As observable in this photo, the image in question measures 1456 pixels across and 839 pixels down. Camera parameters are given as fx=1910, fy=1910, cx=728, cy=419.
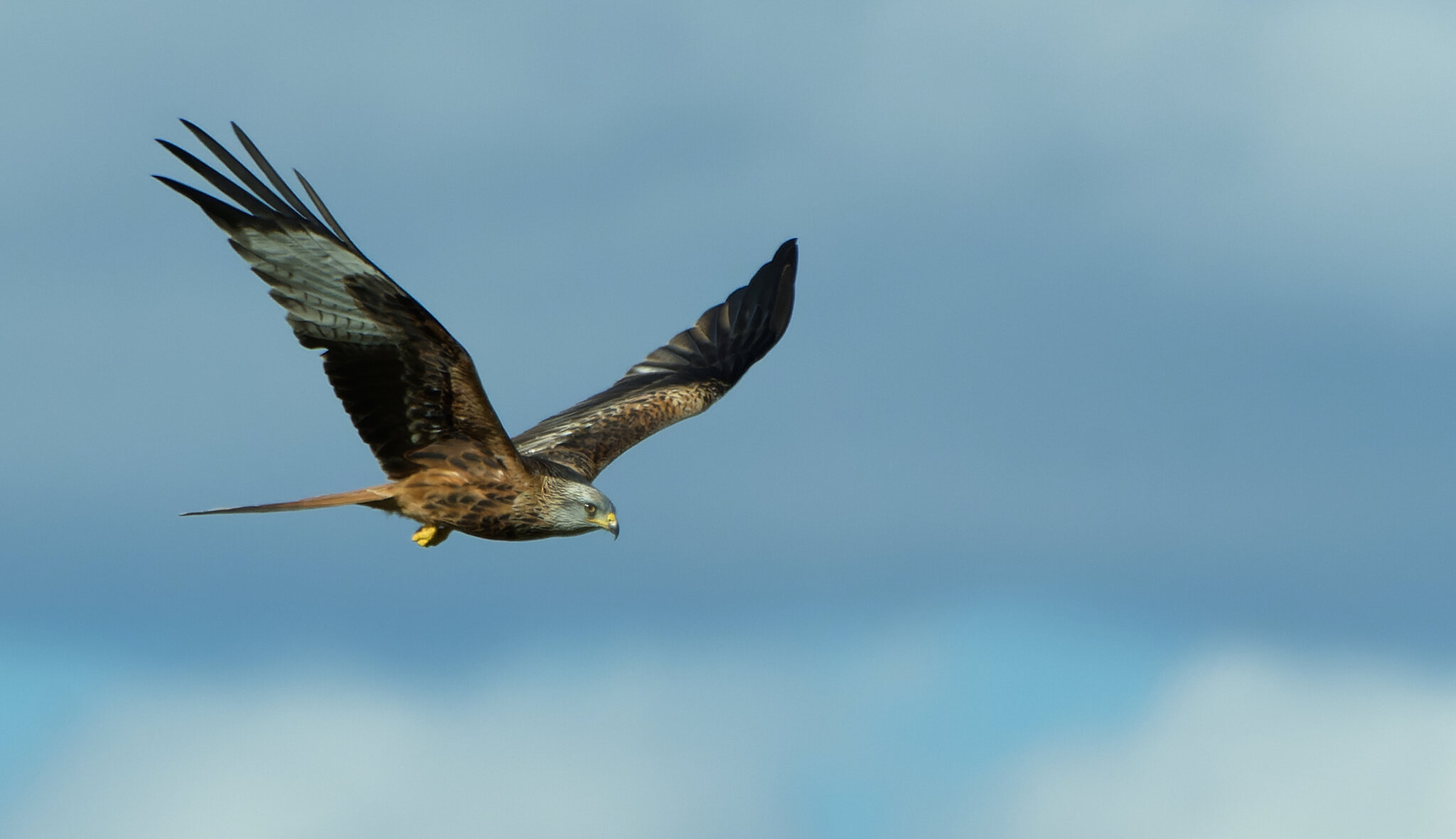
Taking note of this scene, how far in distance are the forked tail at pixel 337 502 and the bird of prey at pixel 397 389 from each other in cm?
1

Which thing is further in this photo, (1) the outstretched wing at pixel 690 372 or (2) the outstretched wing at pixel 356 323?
(1) the outstretched wing at pixel 690 372

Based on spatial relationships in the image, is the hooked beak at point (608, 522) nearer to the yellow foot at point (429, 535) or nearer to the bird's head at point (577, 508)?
the bird's head at point (577, 508)

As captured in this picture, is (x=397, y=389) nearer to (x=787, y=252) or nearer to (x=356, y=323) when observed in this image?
(x=356, y=323)

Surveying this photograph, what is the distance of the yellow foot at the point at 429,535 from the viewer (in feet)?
45.6

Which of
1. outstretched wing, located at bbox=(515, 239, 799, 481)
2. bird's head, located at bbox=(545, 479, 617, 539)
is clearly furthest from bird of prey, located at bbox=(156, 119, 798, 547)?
outstretched wing, located at bbox=(515, 239, 799, 481)

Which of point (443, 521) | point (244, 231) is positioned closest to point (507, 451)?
point (443, 521)

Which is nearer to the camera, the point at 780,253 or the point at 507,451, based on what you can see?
the point at 507,451

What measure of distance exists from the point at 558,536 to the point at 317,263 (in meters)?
2.89

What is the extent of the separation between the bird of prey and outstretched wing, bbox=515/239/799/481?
3.31 feet

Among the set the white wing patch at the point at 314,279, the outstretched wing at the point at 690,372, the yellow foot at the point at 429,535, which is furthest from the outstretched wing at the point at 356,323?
the outstretched wing at the point at 690,372

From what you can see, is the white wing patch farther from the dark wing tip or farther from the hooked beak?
the dark wing tip

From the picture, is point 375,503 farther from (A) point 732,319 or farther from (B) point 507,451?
(A) point 732,319

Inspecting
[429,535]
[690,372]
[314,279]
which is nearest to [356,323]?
[314,279]

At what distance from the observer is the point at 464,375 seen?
1294 cm
